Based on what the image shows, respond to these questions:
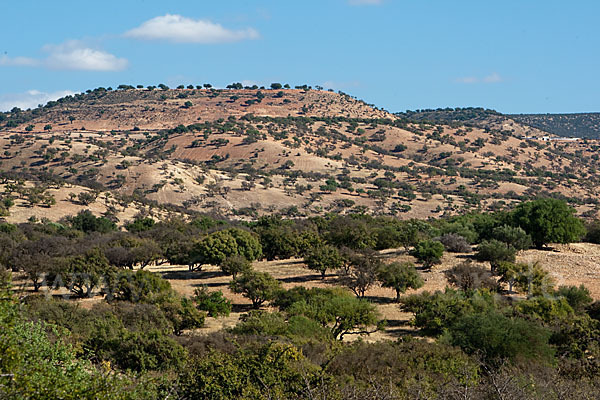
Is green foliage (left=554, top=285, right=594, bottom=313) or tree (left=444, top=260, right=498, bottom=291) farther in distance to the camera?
tree (left=444, top=260, right=498, bottom=291)

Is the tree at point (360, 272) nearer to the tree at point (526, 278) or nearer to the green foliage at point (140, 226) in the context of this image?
the tree at point (526, 278)

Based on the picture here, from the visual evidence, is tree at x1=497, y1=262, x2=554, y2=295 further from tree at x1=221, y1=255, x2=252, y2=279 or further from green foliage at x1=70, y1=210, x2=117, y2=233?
green foliage at x1=70, y1=210, x2=117, y2=233

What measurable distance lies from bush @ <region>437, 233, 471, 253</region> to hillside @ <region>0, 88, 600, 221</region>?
3501 cm

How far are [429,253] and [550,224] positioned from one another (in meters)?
9.57

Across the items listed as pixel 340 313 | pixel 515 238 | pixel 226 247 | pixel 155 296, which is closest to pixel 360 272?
pixel 340 313

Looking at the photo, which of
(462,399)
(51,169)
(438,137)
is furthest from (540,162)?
(462,399)

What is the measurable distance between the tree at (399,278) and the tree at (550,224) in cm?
1301

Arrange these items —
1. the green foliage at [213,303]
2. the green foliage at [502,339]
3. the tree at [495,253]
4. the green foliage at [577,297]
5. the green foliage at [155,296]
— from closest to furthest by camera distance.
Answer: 1. the green foliage at [502,339]
2. the green foliage at [155,296]
3. the green foliage at [577,297]
4. the green foliage at [213,303]
5. the tree at [495,253]

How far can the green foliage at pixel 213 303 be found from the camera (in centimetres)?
3244

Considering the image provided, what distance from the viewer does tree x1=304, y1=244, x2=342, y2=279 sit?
130ft

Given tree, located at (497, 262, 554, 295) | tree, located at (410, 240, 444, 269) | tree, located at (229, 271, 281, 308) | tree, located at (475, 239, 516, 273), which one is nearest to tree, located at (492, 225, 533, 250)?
tree, located at (475, 239, 516, 273)

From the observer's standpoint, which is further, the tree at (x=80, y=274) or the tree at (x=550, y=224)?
the tree at (x=550, y=224)

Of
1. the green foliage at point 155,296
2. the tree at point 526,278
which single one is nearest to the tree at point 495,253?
the tree at point 526,278

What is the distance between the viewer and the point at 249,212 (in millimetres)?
80438
